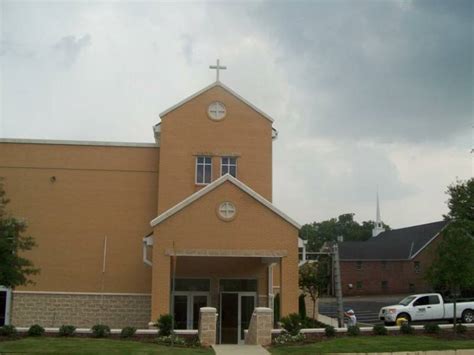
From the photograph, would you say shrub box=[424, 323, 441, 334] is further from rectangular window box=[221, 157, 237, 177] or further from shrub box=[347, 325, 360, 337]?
rectangular window box=[221, 157, 237, 177]

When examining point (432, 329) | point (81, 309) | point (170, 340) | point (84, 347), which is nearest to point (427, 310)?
point (432, 329)

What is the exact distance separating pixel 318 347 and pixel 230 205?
735cm

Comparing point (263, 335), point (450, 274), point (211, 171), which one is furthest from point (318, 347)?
point (211, 171)

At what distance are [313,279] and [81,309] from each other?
13933 millimetres

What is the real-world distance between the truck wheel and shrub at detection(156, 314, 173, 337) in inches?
717

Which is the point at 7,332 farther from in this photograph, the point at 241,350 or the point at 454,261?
the point at 454,261

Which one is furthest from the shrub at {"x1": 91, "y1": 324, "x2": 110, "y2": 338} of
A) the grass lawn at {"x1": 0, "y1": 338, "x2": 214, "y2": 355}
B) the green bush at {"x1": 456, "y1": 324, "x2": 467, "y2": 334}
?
the green bush at {"x1": 456, "y1": 324, "x2": 467, "y2": 334}

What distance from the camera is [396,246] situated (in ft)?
232

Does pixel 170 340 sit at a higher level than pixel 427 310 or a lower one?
lower

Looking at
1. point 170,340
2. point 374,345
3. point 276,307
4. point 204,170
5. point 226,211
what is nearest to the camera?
point 374,345

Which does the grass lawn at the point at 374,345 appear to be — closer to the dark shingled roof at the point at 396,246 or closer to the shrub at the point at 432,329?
Result: the shrub at the point at 432,329

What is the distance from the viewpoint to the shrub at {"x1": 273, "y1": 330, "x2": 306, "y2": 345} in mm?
19970

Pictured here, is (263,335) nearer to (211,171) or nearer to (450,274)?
(450,274)

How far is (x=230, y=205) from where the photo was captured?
2402 centimetres
